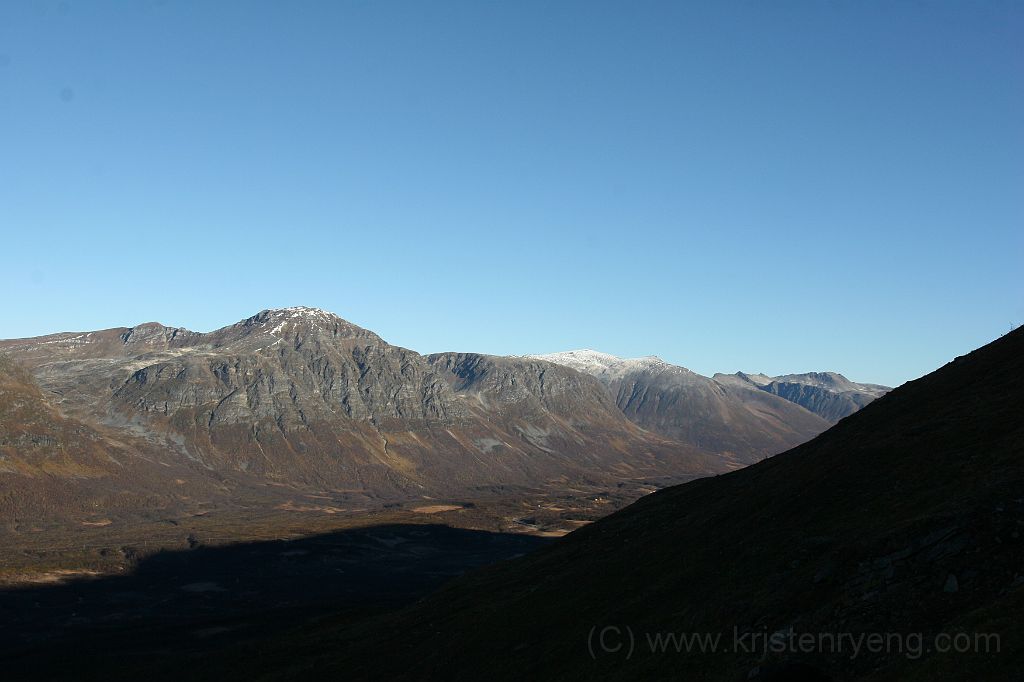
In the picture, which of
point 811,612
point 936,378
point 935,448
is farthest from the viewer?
point 936,378

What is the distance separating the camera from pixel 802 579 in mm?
44938

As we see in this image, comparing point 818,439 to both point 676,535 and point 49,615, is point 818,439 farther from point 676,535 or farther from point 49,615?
point 49,615

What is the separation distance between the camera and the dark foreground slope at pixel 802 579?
3512 centimetres

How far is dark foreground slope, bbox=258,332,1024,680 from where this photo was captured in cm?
3512

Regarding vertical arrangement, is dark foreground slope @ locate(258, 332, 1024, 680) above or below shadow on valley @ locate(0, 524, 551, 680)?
above

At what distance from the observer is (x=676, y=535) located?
75812 mm

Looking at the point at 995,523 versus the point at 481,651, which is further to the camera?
the point at 481,651

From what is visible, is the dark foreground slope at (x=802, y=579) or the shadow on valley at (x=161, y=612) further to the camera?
the shadow on valley at (x=161, y=612)

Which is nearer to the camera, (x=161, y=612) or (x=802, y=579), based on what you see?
(x=802, y=579)

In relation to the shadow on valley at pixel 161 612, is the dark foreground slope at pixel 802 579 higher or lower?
higher

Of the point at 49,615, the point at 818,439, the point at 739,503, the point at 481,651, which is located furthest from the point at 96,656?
the point at 818,439

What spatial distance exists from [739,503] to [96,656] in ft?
318

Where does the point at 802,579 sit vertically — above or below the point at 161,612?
above

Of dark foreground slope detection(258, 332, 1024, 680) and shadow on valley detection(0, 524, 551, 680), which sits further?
shadow on valley detection(0, 524, 551, 680)
